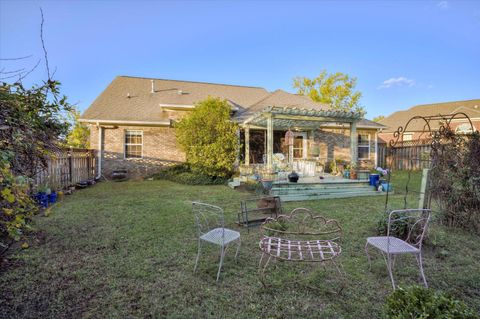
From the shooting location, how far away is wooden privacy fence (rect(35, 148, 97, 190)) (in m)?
7.40

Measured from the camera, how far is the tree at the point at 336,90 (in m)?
25.5

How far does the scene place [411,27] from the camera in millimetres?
11328

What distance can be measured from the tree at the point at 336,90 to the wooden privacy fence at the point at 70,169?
21.9 meters

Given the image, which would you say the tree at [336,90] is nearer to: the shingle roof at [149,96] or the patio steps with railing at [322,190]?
the shingle roof at [149,96]

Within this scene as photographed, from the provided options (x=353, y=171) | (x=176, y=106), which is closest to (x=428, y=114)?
(x=353, y=171)

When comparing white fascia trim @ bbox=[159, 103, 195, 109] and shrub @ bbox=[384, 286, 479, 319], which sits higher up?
white fascia trim @ bbox=[159, 103, 195, 109]

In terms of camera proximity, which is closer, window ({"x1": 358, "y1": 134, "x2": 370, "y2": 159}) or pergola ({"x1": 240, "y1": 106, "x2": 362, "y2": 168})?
pergola ({"x1": 240, "y1": 106, "x2": 362, "y2": 168})

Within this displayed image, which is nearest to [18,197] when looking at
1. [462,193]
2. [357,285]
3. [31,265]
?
[31,265]

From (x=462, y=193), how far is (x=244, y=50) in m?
14.6

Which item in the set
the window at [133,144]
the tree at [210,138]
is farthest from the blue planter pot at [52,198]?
the window at [133,144]

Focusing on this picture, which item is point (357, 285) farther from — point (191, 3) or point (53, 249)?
point (191, 3)

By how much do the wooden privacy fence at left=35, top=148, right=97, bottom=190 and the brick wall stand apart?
736 millimetres

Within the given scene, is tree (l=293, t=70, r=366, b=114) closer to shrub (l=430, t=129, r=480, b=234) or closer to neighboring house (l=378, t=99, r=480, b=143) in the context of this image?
neighboring house (l=378, t=99, r=480, b=143)

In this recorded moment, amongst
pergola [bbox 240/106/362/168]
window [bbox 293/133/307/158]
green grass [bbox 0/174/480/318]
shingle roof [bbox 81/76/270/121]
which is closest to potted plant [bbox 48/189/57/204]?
green grass [bbox 0/174/480/318]
